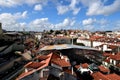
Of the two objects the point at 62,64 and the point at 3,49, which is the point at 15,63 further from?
the point at 62,64

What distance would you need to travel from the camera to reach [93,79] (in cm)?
3281

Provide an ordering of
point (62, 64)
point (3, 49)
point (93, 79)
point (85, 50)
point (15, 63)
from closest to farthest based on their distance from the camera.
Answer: point (62, 64) → point (93, 79) → point (15, 63) → point (85, 50) → point (3, 49)

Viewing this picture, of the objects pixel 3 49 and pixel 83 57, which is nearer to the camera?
pixel 83 57

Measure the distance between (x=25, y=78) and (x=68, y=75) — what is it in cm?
573

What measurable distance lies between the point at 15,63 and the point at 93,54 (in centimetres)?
2000

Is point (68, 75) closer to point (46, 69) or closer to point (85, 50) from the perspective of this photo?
point (46, 69)

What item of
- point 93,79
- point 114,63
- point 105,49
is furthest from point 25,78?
point 105,49

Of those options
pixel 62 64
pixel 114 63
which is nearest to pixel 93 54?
pixel 114 63

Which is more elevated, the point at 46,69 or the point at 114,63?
the point at 46,69

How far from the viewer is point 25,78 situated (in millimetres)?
26312

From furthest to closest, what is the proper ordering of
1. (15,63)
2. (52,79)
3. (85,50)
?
(85,50) → (15,63) → (52,79)

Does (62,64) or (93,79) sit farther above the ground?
(62,64)

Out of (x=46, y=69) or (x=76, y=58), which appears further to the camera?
(x=76, y=58)

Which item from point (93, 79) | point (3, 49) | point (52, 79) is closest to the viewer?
point (52, 79)
